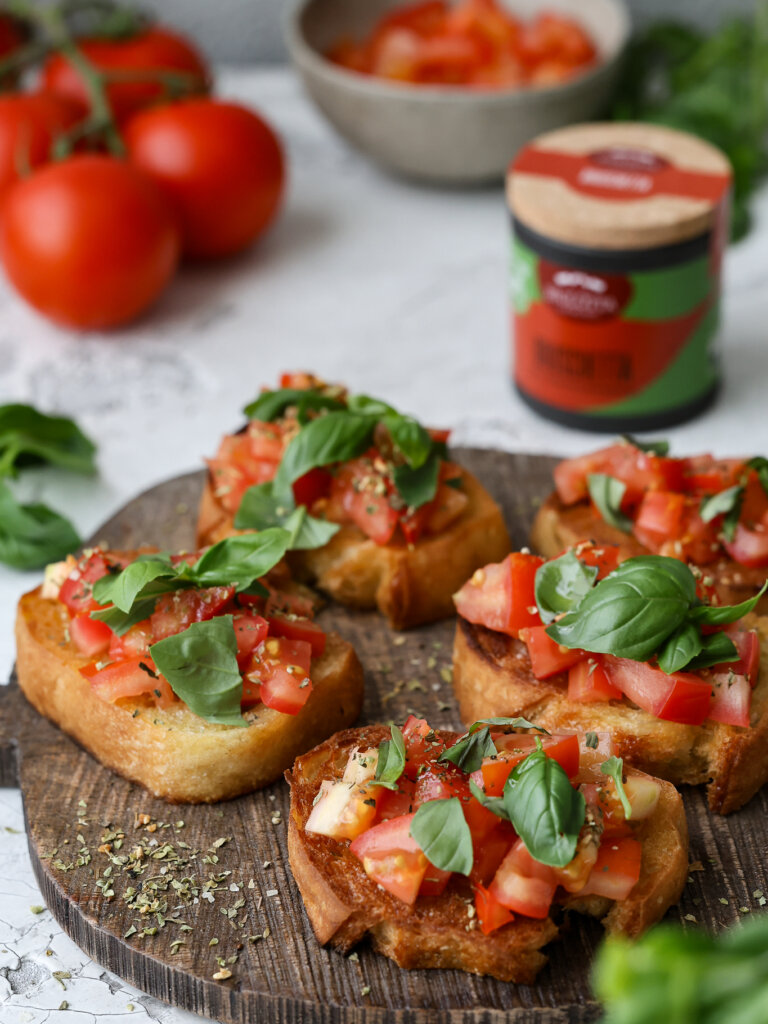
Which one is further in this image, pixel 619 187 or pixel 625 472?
pixel 619 187

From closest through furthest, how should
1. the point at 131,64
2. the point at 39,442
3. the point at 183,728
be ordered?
the point at 183,728
the point at 39,442
the point at 131,64

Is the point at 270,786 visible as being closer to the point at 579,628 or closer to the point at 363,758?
the point at 363,758

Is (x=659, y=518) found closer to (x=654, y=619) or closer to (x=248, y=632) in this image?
(x=654, y=619)

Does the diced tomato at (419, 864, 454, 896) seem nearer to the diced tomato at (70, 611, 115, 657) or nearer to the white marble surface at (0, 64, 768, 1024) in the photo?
the diced tomato at (70, 611, 115, 657)

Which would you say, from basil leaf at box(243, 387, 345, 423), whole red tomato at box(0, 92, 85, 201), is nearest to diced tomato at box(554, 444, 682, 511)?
basil leaf at box(243, 387, 345, 423)

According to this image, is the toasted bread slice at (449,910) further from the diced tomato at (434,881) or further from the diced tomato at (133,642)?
the diced tomato at (133,642)

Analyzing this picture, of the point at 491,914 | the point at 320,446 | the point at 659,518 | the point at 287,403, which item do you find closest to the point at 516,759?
the point at 491,914
